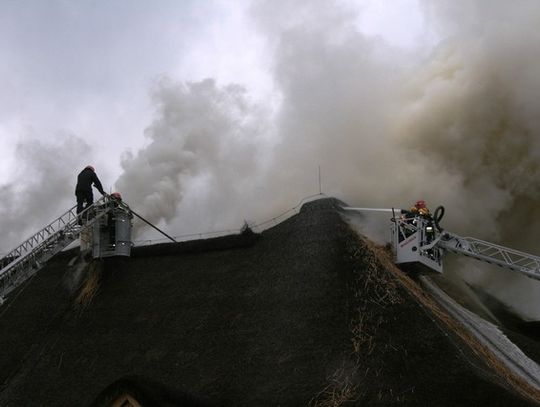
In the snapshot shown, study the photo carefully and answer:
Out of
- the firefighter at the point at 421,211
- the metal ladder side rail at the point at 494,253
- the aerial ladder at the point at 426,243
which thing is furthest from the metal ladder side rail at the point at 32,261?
the metal ladder side rail at the point at 494,253

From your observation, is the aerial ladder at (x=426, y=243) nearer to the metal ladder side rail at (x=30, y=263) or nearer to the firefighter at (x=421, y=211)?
the firefighter at (x=421, y=211)

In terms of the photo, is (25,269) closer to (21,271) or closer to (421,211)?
(21,271)

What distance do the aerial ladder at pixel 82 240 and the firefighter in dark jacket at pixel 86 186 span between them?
0.33 m

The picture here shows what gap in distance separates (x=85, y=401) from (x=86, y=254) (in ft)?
23.4

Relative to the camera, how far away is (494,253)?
2084cm

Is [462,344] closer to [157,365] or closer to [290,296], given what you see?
[290,296]

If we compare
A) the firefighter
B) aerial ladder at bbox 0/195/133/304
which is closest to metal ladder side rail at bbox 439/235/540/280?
the firefighter

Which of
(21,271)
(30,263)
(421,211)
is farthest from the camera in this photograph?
(421,211)

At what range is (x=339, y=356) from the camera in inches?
659

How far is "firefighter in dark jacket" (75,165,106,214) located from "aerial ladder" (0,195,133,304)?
328 millimetres

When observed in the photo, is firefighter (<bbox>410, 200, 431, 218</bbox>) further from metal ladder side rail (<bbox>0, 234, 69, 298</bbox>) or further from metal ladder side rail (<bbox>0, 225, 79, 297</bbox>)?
metal ladder side rail (<bbox>0, 234, 69, 298</bbox>)

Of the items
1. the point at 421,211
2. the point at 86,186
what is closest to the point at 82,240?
the point at 86,186

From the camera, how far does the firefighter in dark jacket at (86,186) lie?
2258 cm

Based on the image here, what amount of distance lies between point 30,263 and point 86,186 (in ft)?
13.6
